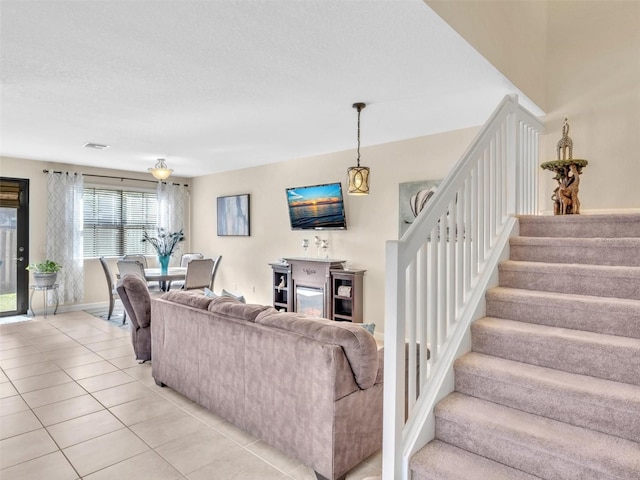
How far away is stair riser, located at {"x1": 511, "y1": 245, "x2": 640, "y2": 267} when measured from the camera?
2.35 m

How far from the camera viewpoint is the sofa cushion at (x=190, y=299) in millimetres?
2982

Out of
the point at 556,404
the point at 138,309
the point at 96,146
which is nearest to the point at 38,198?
the point at 96,146

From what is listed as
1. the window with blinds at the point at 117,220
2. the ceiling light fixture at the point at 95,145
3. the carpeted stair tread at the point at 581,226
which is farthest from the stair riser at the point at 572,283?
the window with blinds at the point at 117,220

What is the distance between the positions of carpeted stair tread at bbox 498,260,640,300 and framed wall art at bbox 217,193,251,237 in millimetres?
5007

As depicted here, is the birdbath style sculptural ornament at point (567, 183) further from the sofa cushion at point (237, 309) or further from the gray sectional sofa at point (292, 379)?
the sofa cushion at point (237, 309)

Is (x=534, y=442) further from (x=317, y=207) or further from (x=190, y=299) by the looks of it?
(x=317, y=207)

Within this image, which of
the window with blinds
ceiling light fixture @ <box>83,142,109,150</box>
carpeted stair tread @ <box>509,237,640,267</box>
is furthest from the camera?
the window with blinds

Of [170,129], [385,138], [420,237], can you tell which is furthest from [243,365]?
[385,138]

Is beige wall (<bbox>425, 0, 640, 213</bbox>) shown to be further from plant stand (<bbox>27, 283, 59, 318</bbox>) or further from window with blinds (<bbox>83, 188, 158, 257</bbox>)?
window with blinds (<bbox>83, 188, 158, 257</bbox>)

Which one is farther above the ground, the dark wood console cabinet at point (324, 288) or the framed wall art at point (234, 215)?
the framed wall art at point (234, 215)

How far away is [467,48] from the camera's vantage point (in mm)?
2438

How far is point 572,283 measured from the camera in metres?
2.32

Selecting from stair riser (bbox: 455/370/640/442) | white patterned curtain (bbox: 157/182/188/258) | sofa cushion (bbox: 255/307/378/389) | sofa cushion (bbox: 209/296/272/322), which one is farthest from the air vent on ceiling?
stair riser (bbox: 455/370/640/442)

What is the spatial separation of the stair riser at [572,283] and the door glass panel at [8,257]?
22.4 ft
